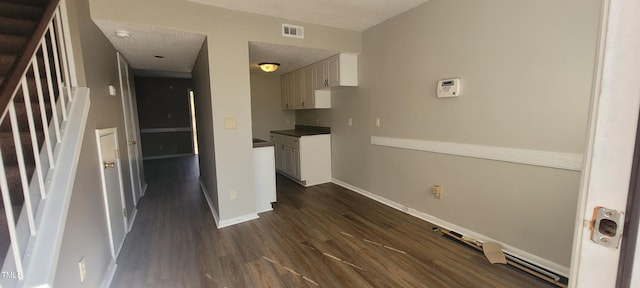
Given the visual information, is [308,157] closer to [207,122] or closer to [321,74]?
[321,74]

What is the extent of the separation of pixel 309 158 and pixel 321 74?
→ 1422 millimetres

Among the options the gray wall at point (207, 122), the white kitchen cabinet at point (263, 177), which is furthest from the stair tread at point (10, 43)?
the white kitchen cabinet at point (263, 177)

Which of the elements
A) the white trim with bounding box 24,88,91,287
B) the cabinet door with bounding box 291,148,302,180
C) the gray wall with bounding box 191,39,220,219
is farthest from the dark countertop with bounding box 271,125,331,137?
the white trim with bounding box 24,88,91,287

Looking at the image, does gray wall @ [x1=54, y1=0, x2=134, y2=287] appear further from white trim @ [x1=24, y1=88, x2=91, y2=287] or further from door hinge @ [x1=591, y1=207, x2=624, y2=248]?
door hinge @ [x1=591, y1=207, x2=624, y2=248]

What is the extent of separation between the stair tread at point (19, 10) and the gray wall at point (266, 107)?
134 inches

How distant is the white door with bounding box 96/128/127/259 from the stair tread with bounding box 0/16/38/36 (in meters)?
0.92

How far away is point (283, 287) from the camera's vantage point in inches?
75.3

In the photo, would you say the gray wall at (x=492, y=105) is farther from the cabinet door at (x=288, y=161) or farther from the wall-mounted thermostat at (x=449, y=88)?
the cabinet door at (x=288, y=161)

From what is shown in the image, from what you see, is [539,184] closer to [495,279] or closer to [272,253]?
[495,279]

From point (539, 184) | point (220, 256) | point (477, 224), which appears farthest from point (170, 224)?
point (539, 184)

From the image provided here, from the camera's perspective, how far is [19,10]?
2117mm

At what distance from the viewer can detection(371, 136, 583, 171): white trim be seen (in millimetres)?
1878

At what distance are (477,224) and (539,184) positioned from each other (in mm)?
677

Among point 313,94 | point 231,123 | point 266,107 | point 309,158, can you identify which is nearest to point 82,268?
point 231,123
